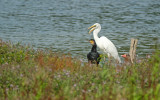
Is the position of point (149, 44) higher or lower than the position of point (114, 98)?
lower

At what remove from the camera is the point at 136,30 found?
22.2 meters

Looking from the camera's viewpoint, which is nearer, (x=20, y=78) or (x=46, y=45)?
(x=20, y=78)

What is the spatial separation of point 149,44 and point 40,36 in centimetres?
642

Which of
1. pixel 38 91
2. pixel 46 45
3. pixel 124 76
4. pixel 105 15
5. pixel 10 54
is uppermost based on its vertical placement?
pixel 38 91

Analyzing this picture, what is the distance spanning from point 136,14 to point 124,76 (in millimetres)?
24839

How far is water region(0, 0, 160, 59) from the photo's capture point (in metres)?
17.0

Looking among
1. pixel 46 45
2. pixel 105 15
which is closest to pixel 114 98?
pixel 46 45

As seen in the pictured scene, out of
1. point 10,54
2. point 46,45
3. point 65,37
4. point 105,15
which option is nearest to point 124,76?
point 10,54

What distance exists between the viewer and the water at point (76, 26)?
17047mm

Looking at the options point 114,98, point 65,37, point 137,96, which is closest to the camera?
point 114,98

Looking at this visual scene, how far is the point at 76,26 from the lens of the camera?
23812mm

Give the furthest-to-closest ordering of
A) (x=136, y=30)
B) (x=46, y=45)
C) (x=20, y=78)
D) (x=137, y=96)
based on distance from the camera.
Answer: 1. (x=136, y=30)
2. (x=46, y=45)
3. (x=20, y=78)
4. (x=137, y=96)

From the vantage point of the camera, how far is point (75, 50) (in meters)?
15.7

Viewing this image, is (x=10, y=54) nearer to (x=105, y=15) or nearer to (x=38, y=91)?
(x=38, y=91)
